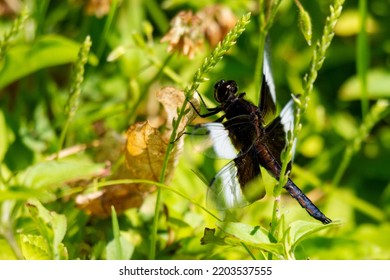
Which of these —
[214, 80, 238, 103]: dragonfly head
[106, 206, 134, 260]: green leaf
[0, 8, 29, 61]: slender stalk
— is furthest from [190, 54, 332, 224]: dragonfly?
[0, 8, 29, 61]: slender stalk

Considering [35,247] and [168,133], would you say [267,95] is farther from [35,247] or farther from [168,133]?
[35,247]

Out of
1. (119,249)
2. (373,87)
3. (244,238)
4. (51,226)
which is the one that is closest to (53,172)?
(51,226)

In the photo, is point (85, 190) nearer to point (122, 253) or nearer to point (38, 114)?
point (122, 253)

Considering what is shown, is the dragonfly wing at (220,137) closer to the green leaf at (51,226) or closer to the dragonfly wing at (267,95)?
the dragonfly wing at (267,95)

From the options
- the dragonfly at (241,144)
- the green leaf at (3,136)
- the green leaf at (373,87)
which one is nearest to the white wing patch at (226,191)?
the dragonfly at (241,144)

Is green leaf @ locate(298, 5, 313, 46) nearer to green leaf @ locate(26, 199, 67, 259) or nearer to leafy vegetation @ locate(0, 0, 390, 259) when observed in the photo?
leafy vegetation @ locate(0, 0, 390, 259)
